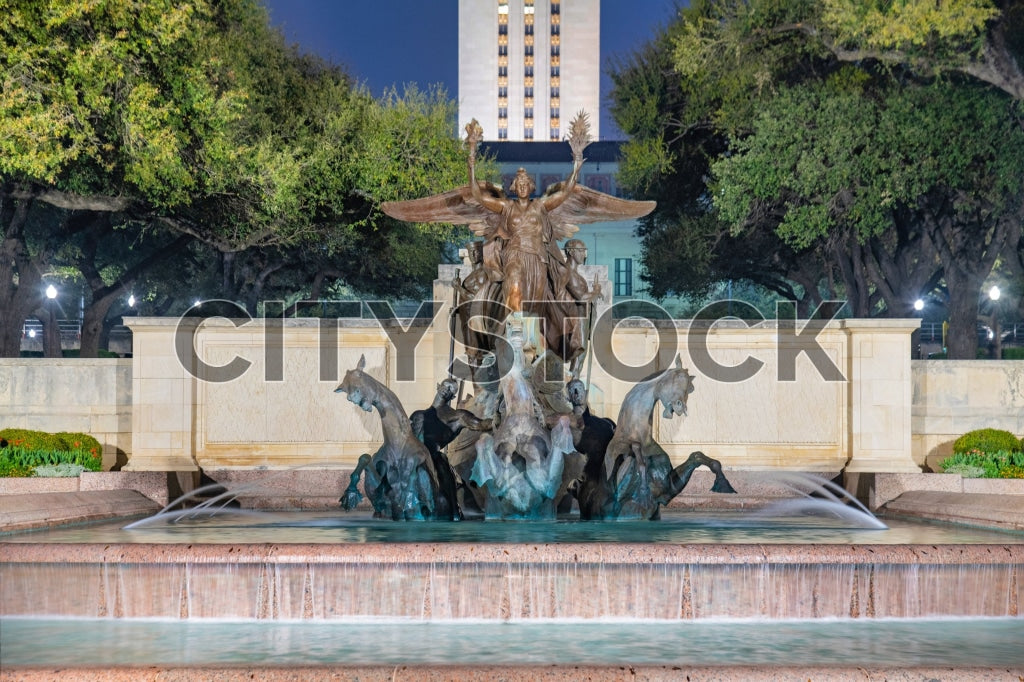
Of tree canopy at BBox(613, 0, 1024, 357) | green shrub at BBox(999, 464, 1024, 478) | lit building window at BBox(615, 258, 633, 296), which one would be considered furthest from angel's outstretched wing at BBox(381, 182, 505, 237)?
lit building window at BBox(615, 258, 633, 296)

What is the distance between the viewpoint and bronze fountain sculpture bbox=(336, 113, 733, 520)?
13.7m

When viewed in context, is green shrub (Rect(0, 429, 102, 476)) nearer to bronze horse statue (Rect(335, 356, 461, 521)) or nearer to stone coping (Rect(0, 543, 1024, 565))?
bronze horse statue (Rect(335, 356, 461, 521))

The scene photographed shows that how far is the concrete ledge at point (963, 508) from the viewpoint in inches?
543

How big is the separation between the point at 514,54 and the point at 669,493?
157 m

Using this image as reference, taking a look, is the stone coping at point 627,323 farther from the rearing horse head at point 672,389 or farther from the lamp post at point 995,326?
the lamp post at point 995,326

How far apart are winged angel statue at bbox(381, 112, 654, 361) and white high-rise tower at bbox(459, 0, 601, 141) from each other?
144 meters

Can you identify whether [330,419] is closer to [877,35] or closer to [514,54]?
[877,35]

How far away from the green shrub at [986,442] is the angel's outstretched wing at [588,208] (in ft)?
21.4

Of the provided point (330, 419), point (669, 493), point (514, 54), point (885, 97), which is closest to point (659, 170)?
point (885, 97)

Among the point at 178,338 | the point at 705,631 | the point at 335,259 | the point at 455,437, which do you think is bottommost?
the point at 705,631

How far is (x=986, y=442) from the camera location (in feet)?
58.5

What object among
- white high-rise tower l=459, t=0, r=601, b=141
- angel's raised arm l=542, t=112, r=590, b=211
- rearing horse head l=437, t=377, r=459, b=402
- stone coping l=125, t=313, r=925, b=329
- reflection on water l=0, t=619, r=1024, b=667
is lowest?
reflection on water l=0, t=619, r=1024, b=667

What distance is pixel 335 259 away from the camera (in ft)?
135

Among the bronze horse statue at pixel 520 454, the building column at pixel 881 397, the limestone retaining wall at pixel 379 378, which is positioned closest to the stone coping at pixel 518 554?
the bronze horse statue at pixel 520 454
